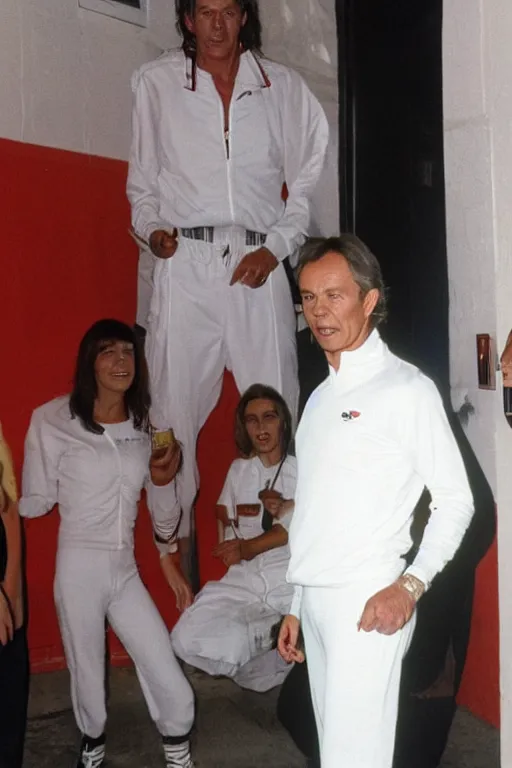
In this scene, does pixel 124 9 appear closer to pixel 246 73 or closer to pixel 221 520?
pixel 246 73

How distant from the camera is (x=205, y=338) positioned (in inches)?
85.3

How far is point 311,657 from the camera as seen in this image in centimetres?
158

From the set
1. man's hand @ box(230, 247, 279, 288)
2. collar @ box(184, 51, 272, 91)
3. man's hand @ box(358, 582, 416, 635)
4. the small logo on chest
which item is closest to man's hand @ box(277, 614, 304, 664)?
man's hand @ box(358, 582, 416, 635)

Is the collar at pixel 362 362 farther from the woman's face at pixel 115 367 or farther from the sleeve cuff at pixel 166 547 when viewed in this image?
the sleeve cuff at pixel 166 547

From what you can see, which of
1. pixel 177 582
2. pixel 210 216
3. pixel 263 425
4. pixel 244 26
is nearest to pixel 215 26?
pixel 244 26

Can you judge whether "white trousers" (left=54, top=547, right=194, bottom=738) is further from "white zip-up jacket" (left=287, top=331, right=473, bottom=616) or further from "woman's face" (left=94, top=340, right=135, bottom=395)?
"white zip-up jacket" (left=287, top=331, right=473, bottom=616)

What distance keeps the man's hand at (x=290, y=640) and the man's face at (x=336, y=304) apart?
52cm

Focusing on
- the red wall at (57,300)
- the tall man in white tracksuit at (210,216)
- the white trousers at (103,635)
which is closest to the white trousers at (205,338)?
the tall man in white tracksuit at (210,216)

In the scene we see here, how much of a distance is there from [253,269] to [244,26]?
2.05 ft

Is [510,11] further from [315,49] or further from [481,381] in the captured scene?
[481,381]

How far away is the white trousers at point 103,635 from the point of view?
202 centimetres

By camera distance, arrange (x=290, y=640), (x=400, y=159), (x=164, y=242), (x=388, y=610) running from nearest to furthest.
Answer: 1. (x=388, y=610)
2. (x=290, y=640)
3. (x=164, y=242)
4. (x=400, y=159)

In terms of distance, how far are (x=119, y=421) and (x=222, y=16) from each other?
1.04 metres

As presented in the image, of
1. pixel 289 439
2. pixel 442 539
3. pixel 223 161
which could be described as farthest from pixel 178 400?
pixel 442 539
